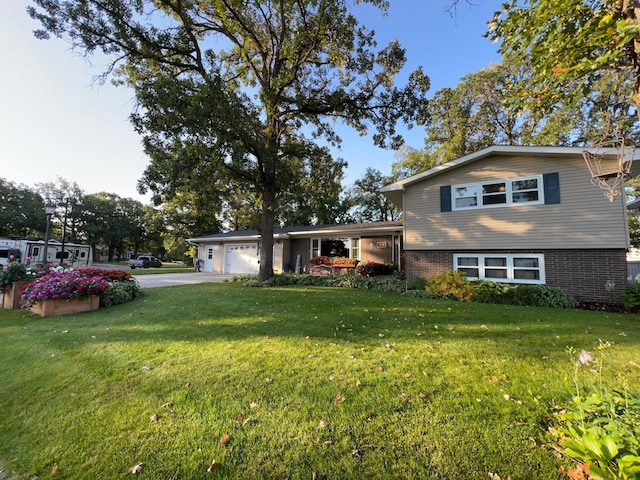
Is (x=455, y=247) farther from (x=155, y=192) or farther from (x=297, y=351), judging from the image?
(x=155, y=192)

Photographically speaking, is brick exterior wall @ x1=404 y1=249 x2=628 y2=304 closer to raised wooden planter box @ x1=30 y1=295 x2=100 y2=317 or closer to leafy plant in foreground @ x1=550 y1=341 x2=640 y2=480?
leafy plant in foreground @ x1=550 y1=341 x2=640 y2=480

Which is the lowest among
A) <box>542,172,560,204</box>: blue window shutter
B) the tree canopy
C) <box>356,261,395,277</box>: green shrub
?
<box>356,261,395,277</box>: green shrub

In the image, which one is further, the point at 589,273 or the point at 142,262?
the point at 142,262

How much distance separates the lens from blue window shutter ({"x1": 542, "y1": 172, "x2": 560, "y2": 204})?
888cm

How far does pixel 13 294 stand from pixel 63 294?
2.54 meters

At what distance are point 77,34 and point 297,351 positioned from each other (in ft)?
41.6

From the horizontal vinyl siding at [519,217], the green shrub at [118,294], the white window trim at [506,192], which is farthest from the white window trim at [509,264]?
the green shrub at [118,294]

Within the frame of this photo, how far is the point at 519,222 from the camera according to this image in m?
9.36

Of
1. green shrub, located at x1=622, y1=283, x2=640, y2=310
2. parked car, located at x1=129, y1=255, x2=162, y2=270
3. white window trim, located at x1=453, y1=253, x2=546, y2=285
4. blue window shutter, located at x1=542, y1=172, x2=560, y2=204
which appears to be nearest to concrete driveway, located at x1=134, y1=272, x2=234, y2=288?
white window trim, located at x1=453, y1=253, x2=546, y2=285

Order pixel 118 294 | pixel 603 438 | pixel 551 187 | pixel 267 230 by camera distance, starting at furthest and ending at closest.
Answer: pixel 267 230 < pixel 551 187 < pixel 118 294 < pixel 603 438

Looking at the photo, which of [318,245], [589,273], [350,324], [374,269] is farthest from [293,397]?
[318,245]

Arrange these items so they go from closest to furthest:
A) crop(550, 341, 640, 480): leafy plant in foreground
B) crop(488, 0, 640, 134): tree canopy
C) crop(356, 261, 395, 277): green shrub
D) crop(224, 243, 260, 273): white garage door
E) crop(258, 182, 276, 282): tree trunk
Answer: crop(550, 341, 640, 480): leafy plant in foreground → crop(488, 0, 640, 134): tree canopy → crop(258, 182, 276, 282): tree trunk → crop(356, 261, 395, 277): green shrub → crop(224, 243, 260, 273): white garage door

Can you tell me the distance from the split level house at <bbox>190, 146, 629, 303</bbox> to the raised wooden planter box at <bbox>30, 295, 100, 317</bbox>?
415 inches

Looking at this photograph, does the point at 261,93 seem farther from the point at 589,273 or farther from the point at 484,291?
the point at 589,273
